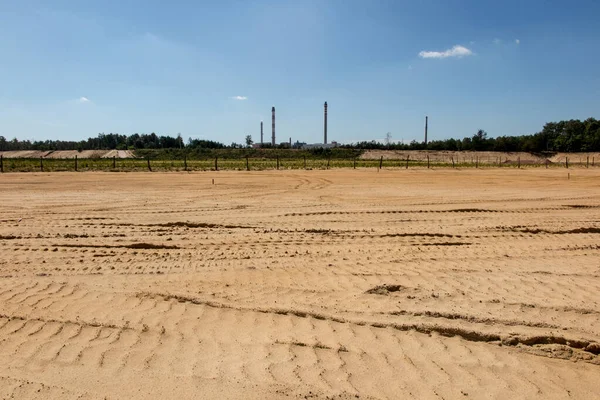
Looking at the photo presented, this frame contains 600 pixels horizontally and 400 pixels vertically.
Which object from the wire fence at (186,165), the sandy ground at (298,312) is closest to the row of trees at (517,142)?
the wire fence at (186,165)

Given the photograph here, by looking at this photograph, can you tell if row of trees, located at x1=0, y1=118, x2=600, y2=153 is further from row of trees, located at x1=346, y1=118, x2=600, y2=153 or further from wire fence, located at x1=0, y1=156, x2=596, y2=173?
wire fence, located at x1=0, y1=156, x2=596, y2=173

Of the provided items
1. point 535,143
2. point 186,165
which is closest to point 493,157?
point 535,143

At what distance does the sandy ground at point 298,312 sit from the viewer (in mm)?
3123

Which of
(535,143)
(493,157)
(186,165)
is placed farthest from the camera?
(535,143)

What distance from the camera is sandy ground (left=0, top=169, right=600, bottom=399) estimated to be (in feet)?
10.2

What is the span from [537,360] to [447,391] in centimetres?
109

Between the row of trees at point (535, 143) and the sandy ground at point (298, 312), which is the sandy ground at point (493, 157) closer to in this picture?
the row of trees at point (535, 143)

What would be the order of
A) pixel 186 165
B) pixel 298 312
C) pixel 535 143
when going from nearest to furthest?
1. pixel 298 312
2. pixel 186 165
3. pixel 535 143

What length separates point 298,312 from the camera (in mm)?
4355

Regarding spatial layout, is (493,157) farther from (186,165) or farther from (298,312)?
(298,312)

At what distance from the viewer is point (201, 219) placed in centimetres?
1025

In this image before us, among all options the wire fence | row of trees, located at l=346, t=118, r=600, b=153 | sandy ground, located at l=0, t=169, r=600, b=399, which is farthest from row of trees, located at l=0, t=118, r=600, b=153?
sandy ground, located at l=0, t=169, r=600, b=399

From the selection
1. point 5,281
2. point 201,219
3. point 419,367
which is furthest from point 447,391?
point 201,219

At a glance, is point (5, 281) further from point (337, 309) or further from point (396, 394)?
point (396, 394)
